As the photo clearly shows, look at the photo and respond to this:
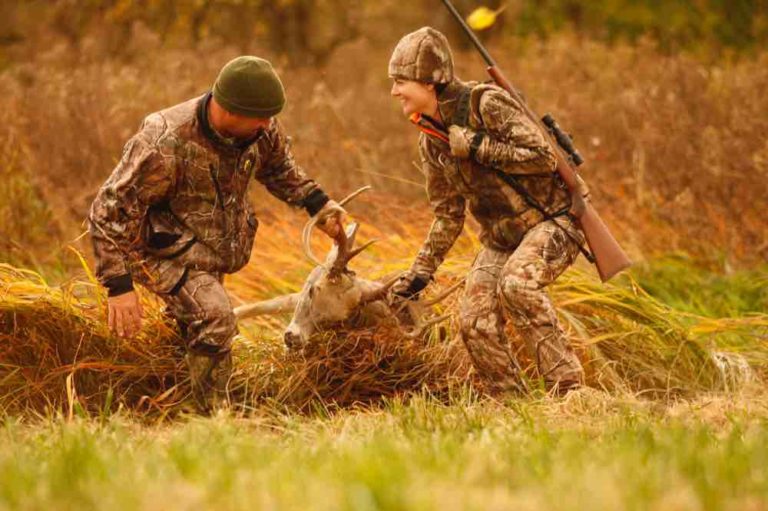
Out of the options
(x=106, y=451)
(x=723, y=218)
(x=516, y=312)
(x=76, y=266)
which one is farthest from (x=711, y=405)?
(x=76, y=266)

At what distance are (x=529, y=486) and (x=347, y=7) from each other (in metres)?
19.5

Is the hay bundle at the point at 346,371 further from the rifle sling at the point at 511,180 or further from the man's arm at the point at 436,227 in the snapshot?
the rifle sling at the point at 511,180

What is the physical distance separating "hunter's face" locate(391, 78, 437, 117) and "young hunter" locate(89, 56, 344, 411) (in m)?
0.61

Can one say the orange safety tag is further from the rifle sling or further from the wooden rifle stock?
the wooden rifle stock

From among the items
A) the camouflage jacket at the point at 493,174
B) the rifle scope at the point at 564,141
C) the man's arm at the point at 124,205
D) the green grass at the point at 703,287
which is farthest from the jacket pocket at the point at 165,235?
the green grass at the point at 703,287

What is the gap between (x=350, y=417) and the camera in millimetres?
5809

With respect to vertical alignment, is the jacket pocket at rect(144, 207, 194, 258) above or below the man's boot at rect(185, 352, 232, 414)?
above

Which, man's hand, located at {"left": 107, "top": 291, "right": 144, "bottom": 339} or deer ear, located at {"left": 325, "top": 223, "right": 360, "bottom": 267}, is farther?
deer ear, located at {"left": 325, "top": 223, "right": 360, "bottom": 267}

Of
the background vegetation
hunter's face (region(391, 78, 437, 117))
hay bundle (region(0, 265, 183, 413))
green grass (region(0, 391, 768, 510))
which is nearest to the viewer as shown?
→ green grass (region(0, 391, 768, 510))

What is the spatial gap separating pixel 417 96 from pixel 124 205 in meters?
1.52

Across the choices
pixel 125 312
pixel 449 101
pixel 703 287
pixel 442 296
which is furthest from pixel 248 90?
pixel 703 287

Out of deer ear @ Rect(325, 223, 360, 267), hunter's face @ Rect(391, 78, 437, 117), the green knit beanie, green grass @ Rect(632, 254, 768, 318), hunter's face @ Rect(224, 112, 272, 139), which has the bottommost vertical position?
green grass @ Rect(632, 254, 768, 318)

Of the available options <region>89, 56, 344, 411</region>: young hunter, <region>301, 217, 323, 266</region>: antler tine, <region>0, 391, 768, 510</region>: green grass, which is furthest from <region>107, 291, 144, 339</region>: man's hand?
<region>301, 217, 323, 266</region>: antler tine

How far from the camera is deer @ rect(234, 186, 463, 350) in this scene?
660 cm
